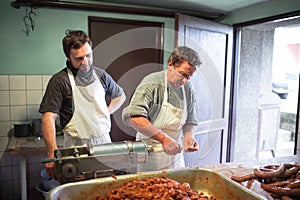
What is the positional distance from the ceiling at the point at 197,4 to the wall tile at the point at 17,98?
1.11 metres

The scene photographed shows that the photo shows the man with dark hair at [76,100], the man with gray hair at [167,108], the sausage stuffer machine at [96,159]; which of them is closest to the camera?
the sausage stuffer machine at [96,159]

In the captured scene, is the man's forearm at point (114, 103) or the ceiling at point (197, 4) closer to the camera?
the man's forearm at point (114, 103)

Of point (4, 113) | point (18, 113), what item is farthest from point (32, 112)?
point (4, 113)

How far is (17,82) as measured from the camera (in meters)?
2.34

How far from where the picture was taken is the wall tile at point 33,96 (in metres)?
2.38

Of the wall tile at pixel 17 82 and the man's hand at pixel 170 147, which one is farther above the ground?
the wall tile at pixel 17 82

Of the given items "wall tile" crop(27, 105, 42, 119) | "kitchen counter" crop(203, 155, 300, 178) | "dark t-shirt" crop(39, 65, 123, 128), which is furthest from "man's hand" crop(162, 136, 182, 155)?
"wall tile" crop(27, 105, 42, 119)

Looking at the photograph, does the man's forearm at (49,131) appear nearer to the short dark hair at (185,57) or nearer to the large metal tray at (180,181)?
the large metal tray at (180,181)

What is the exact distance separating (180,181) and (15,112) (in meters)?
1.75

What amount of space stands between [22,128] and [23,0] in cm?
100

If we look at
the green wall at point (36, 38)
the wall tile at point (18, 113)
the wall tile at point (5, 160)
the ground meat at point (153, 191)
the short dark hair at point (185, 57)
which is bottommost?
the wall tile at point (5, 160)

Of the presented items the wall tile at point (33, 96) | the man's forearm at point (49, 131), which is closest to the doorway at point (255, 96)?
the wall tile at point (33, 96)

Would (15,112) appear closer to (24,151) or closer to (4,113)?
(4,113)

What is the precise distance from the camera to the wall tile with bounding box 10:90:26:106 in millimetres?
2338
